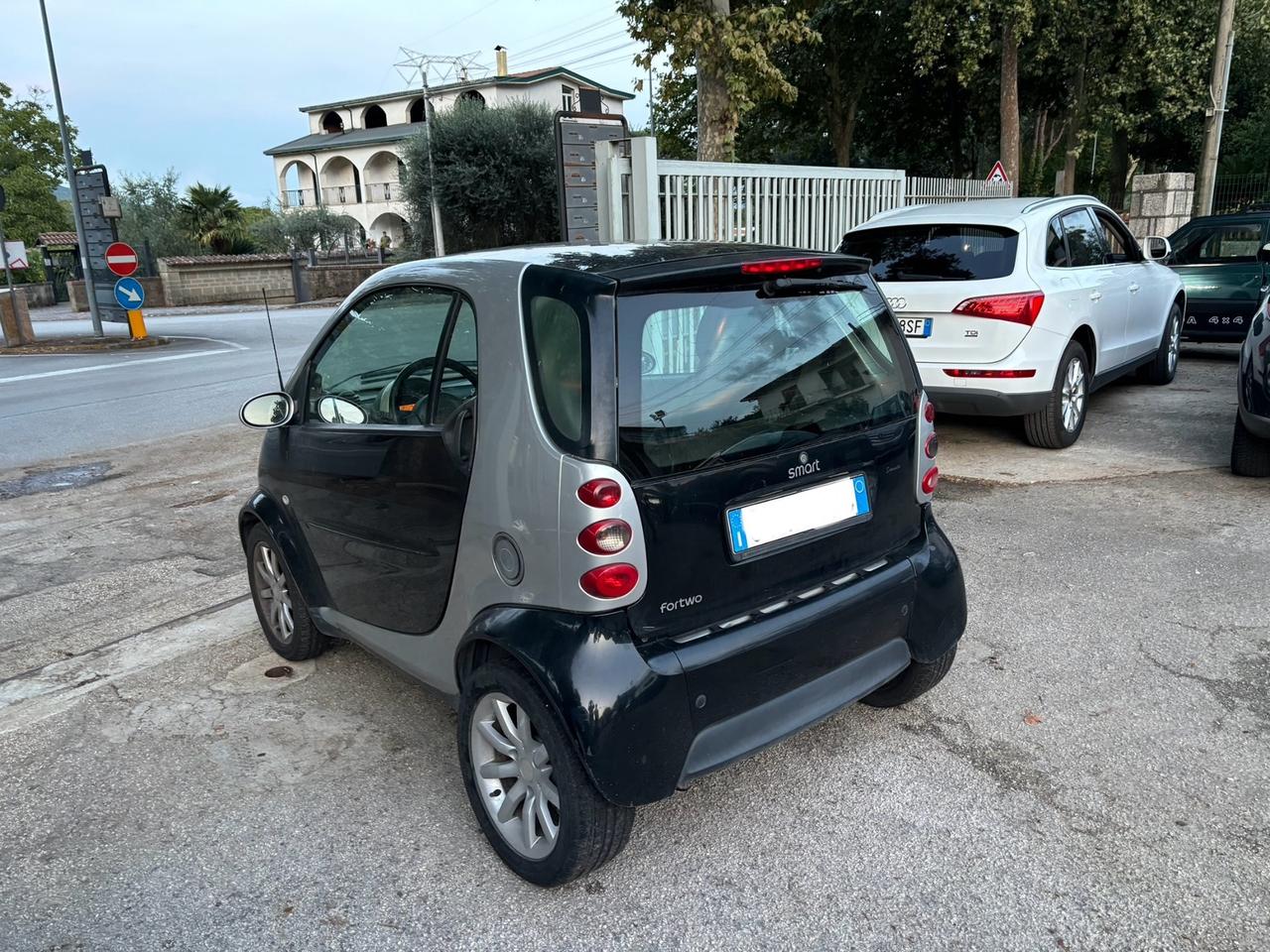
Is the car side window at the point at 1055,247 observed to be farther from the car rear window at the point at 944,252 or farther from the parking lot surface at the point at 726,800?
the parking lot surface at the point at 726,800

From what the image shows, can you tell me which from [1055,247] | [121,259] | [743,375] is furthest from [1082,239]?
[121,259]

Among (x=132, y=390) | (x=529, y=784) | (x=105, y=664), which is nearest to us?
(x=529, y=784)

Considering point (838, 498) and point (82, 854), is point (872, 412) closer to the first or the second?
point (838, 498)

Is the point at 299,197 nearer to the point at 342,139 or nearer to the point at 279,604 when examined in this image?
the point at 342,139

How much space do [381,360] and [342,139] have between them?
64.9 meters

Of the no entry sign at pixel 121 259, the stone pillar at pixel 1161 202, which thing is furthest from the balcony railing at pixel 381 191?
the stone pillar at pixel 1161 202

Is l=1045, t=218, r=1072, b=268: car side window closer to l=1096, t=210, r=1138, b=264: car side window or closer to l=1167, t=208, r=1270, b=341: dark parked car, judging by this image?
l=1096, t=210, r=1138, b=264: car side window

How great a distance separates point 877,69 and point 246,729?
28.4 m

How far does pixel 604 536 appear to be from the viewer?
7.48ft

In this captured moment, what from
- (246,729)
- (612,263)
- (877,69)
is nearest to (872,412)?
(612,263)

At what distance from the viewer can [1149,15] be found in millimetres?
19656

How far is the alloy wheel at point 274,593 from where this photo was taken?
12.7 ft

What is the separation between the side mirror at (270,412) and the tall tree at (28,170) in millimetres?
57324

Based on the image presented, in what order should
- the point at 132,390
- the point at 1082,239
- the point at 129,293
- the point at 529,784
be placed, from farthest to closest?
the point at 129,293 < the point at 132,390 < the point at 1082,239 < the point at 529,784
